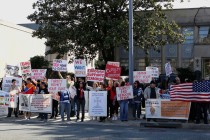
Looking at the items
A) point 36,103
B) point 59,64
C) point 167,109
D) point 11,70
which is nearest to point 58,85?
point 36,103

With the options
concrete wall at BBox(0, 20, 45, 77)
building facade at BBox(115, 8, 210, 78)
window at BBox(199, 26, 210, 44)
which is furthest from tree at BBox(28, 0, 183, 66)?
building facade at BBox(115, 8, 210, 78)

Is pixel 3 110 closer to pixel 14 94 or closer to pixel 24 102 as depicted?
pixel 14 94

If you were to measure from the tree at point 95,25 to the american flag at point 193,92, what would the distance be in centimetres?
1217

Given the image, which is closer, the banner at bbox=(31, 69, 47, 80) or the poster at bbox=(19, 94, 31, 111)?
the poster at bbox=(19, 94, 31, 111)

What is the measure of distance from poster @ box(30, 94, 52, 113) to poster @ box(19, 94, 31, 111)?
213 millimetres

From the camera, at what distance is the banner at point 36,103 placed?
1773 centimetres

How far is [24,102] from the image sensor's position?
18.1 m

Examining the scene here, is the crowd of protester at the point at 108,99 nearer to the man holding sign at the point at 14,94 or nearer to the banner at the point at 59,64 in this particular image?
the man holding sign at the point at 14,94

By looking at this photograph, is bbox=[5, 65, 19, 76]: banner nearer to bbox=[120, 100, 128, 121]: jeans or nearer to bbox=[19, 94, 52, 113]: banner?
bbox=[19, 94, 52, 113]: banner

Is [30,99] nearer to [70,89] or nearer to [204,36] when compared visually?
[70,89]

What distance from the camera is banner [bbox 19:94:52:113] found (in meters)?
17.7

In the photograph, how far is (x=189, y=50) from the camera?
1879 inches

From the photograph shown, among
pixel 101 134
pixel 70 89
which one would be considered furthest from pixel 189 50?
pixel 101 134

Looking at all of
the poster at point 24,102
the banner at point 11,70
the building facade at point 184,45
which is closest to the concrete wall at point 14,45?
the building facade at point 184,45
